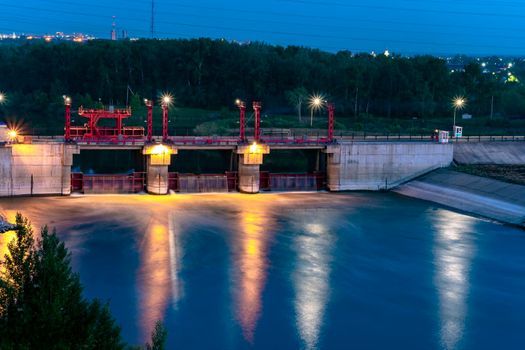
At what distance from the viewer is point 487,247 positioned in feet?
157

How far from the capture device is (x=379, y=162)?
71062 millimetres

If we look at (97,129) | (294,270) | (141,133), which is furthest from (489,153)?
(294,270)

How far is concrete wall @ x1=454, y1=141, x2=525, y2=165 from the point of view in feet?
246

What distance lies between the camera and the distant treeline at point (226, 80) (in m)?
134

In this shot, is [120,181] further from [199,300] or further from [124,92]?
[124,92]

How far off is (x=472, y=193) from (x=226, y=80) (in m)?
86.8

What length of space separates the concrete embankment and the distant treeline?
62.9 meters

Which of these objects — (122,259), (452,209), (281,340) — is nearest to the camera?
(281,340)

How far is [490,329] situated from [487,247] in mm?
15554

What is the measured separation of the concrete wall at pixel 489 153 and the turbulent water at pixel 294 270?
1492cm

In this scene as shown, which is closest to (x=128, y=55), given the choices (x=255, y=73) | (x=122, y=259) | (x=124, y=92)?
(x=124, y=92)

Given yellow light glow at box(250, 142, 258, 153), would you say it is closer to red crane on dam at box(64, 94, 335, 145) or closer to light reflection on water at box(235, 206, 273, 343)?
red crane on dam at box(64, 94, 335, 145)

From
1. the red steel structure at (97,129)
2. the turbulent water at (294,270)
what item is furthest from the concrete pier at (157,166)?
the red steel structure at (97,129)

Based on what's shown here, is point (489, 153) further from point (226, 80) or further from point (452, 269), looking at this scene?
point (226, 80)
